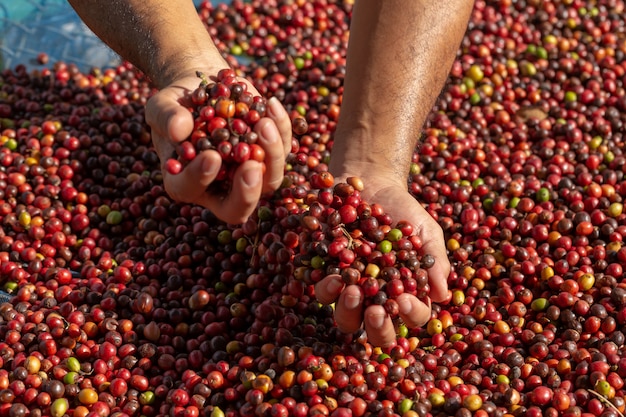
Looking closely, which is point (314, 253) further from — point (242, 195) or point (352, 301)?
point (242, 195)

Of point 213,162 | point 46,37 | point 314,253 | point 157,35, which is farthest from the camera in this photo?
point 46,37

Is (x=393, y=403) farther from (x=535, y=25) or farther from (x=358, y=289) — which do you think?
(x=535, y=25)

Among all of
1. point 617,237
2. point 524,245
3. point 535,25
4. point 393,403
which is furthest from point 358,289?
point 535,25

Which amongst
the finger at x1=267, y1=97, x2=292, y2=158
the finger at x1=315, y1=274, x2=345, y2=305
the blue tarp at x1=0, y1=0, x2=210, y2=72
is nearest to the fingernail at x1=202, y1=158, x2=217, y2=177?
the finger at x1=267, y1=97, x2=292, y2=158

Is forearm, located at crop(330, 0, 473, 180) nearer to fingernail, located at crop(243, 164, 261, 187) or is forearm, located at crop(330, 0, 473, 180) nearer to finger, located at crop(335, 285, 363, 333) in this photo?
finger, located at crop(335, 285, 363, 333)

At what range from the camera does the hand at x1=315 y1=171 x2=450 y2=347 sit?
3336mm

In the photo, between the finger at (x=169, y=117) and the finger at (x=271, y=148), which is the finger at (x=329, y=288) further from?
the finger at (x=169, y=117)

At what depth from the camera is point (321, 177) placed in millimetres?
3762

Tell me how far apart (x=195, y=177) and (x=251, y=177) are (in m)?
0.23

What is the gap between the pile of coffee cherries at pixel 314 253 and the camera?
11.3 ft

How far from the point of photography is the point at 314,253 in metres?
3.52

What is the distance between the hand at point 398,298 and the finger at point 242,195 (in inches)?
20.2

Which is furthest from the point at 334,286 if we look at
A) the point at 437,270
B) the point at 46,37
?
the point at 46,37

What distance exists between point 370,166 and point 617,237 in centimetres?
152
